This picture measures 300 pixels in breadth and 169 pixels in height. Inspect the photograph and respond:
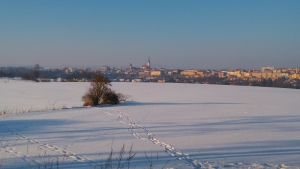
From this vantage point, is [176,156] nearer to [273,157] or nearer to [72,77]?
[273,157]

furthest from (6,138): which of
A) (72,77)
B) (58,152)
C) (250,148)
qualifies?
(72,77)

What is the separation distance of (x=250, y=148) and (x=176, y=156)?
251 centimetres

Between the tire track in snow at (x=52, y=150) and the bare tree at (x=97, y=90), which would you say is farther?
the bare tree at (x=97, y=90)

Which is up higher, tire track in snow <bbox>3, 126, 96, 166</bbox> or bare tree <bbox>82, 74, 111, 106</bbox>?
Answer: bare tree <bbox>82, 74, 111, 106</bbox>

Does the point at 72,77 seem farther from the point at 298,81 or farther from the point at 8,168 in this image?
the point at 8,168

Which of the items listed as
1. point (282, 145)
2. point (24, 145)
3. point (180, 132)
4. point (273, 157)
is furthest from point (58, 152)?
point (282, 145)

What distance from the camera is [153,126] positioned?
1152cm

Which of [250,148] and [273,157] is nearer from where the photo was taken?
[273,157]

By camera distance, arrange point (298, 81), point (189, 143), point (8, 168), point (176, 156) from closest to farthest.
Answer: point (8, 168) → point (176, 156) → point (189, 143) → point (298, 81)

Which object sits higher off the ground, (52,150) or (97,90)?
(97,90)

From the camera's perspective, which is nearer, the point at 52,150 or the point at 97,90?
the point at 52,150

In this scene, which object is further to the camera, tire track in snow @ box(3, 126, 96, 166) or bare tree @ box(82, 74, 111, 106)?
bare tree @ box(82, 74, 111, 106)

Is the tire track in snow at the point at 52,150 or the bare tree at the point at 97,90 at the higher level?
the bare tree at the point at 97,90

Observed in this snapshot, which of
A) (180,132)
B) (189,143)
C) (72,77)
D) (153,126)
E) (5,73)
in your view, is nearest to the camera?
(189,143)
